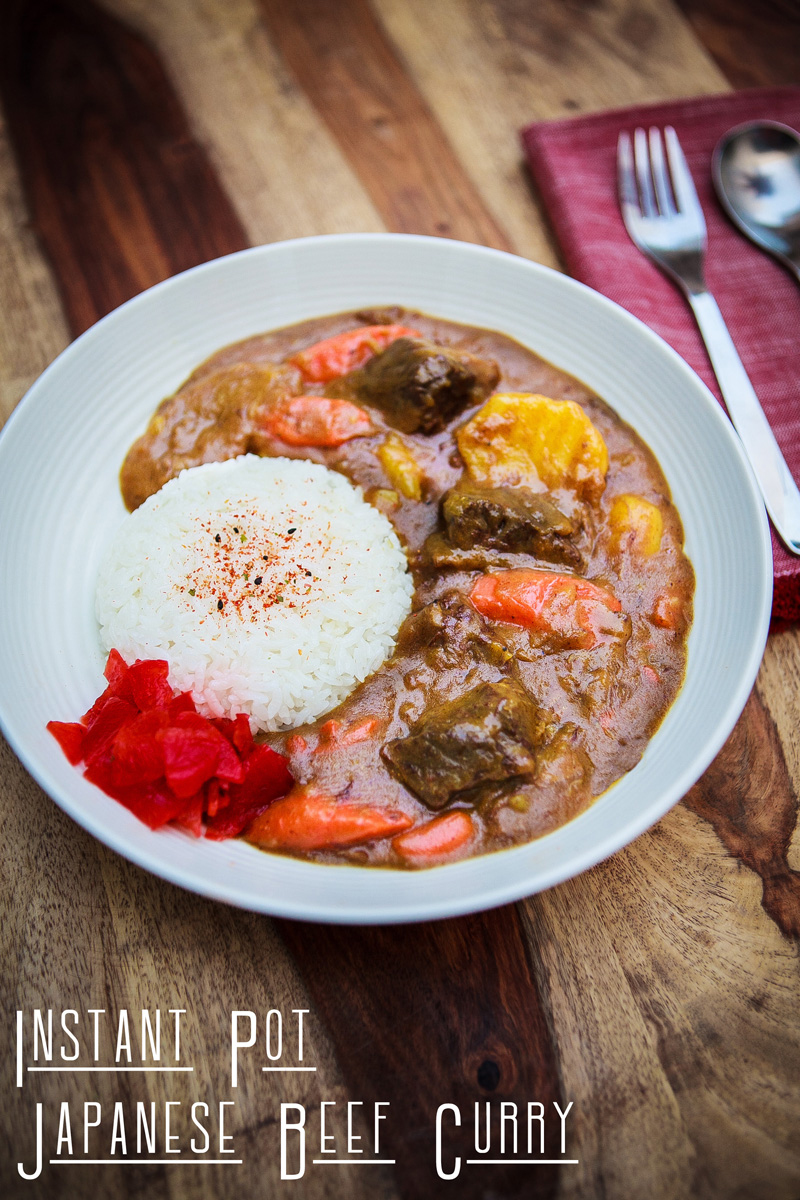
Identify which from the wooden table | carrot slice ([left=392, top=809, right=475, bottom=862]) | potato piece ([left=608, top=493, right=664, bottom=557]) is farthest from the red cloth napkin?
carrot slice ([left=392, top=809, right=475, bottom=862])

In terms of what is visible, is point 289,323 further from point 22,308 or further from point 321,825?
point 321,825

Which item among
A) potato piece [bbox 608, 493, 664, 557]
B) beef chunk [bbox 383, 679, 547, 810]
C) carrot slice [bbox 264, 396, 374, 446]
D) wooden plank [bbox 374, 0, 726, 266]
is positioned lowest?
beef chunk [bbox 383, 679, 547, 810]

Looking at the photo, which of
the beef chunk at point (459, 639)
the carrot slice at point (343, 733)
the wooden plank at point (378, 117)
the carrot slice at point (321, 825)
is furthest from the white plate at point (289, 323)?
the wooden plank at point (378, 117)

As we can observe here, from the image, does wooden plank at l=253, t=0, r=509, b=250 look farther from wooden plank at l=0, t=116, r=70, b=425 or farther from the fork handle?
wooden plank at l=0, t=116, r=70, b=425

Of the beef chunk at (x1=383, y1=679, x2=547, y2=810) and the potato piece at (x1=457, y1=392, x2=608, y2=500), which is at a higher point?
the potato piece at (x1=457, y1=392, x2=608, y2=500)

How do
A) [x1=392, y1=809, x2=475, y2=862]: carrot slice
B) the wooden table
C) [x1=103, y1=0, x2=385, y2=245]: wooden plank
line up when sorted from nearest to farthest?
1. the wooden table
2. [x1=392, y1=809, x2=475, y2=862]: carrot slice
3. [x1=103, y1=0, x2=385, y2=245]: wooden plank

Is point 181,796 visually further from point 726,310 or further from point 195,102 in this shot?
point 195,102
